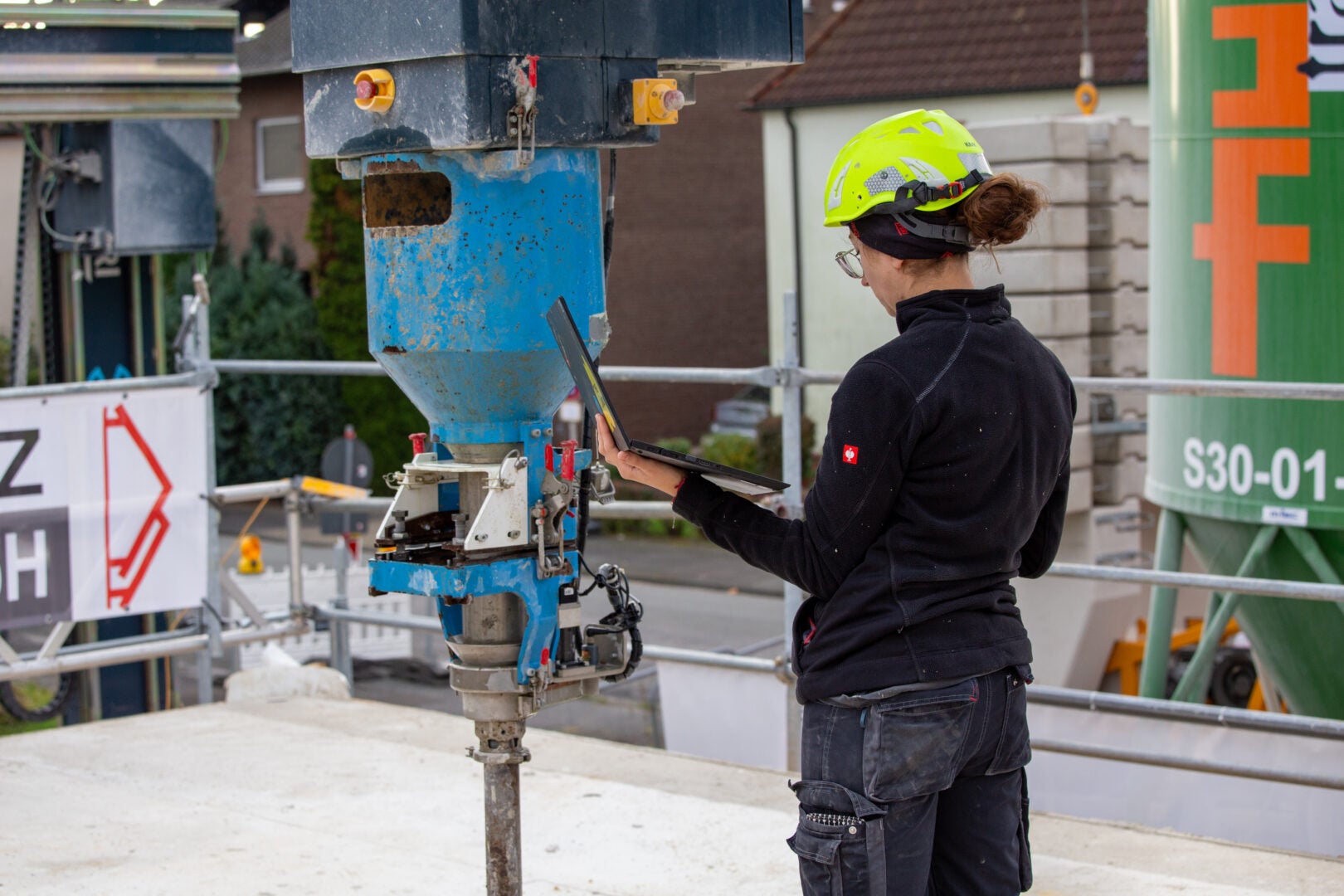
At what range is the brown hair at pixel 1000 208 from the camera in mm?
2602

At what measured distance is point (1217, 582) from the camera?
467 cm

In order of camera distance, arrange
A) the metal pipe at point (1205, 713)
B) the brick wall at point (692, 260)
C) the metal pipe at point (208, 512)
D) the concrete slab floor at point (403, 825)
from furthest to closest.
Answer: the brick wall at point (692, 260), the metal pipe at point (208, 512), the metal pipe at point (1205, 713), the concrete slab floor at point (403, 825)

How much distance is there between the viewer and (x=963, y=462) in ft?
8.41

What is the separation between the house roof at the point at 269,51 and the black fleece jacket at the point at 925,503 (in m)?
22.0

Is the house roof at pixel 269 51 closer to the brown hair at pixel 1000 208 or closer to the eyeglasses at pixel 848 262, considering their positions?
the eyeglasses at pixel 848 262

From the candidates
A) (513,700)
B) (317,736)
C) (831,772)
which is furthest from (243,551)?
(831,772)

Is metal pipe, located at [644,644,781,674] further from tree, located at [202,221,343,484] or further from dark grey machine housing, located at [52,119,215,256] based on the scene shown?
tree, located at [202,221,343,484]

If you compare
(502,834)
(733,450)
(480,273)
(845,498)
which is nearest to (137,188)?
(480,273)

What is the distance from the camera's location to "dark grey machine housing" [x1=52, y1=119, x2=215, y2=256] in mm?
6867

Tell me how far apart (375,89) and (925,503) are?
1368mm

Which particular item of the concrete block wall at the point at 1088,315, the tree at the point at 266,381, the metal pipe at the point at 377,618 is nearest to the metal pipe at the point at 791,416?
the metal pipe at the point at 377,618

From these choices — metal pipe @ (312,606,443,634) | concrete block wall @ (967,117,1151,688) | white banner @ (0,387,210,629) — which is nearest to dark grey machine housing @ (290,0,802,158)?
white banner @ (0,387,210,629)

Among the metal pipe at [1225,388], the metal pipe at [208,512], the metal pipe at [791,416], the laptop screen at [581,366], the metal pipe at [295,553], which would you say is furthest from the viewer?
the metal pipe at [295,553]

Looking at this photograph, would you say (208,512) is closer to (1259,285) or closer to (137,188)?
(137,188)
